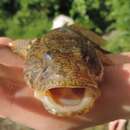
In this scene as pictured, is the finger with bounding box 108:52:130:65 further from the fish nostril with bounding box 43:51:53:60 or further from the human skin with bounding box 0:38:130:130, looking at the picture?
the fish nostril with bounding box 43:51:53:60

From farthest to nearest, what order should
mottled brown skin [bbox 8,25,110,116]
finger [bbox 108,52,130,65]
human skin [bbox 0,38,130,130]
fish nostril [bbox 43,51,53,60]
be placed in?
1. finger [bbox 108,52,130,65]
2. human skin [bbox 0,38,130,130]
3. fish nostril [bbox 43,51,53,60]
4. mottled brown skin [bbox 8,25,110,116]

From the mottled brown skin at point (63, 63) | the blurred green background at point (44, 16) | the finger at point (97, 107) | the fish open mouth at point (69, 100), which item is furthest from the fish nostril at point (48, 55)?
the blurred green background at point (44, 16)

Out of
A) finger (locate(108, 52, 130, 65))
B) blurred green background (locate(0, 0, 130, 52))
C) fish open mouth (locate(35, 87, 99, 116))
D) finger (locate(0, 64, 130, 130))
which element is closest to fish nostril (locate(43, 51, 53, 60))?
fish open mouth (locate(35, 87, 99, 116))

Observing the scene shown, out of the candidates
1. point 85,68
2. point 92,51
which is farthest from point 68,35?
point 85,68

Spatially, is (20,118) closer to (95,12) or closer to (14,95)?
(14,95)

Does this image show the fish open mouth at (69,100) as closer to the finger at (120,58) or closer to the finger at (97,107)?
the finger at (97,107)

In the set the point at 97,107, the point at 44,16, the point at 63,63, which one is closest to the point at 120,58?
the point at 97,107
